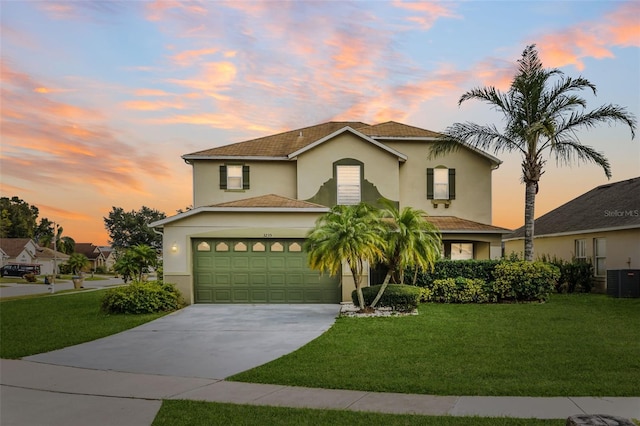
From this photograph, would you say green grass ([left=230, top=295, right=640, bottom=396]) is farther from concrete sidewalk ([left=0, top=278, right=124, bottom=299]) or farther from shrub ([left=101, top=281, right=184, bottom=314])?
concrete sidewalk ([left=0, top=278, right=124, bottom=299])

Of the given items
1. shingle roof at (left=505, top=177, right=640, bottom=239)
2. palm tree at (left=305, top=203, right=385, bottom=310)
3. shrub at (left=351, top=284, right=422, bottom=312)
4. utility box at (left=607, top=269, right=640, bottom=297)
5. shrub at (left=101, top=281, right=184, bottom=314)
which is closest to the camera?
palm tree at (left=305, top=203, right=385, bottom=310)

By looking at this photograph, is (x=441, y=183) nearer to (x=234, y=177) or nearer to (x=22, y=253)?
(x=234, y=177)

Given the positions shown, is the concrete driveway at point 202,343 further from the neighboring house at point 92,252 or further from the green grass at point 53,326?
the neighboring house at point 92,252

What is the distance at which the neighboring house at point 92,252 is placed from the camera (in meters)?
88.7

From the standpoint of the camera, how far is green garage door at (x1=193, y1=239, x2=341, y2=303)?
61.5ft

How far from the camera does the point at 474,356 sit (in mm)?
9617

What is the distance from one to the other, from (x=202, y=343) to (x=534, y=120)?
55.3 ft

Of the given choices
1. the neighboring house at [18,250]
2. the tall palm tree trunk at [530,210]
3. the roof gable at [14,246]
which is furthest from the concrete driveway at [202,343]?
the roof gable at [14,246]

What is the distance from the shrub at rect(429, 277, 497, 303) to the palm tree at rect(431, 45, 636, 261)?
3218 mm

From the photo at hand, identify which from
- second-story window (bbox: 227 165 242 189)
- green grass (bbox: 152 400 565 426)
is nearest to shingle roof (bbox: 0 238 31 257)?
second-story window (bbox: 227 165 242 189)

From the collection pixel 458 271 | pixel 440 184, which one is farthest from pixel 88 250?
pixel 458 271

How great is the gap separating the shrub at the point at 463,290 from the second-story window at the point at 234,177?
33.4 feet

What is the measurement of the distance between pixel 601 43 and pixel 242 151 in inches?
605

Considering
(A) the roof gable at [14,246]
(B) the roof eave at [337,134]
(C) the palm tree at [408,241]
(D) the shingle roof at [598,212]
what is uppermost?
(B) the roof eave at [337,134]
